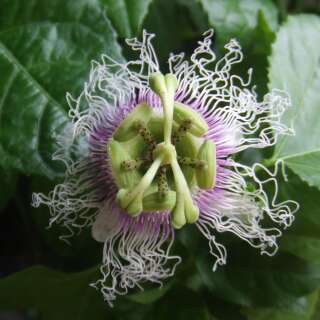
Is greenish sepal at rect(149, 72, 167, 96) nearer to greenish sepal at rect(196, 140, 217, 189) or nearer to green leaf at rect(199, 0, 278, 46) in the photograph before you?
greenish sepal at rect(196, 140, 217, 189)

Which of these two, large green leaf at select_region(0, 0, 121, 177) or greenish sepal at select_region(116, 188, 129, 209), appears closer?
greenish sepal at select_region(116, 188, 129, 209)

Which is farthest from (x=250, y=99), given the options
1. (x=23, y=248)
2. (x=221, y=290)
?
(x=23, y=248)

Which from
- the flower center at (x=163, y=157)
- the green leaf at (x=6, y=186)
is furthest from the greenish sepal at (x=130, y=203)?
the green leaf at (x=6, y=186)

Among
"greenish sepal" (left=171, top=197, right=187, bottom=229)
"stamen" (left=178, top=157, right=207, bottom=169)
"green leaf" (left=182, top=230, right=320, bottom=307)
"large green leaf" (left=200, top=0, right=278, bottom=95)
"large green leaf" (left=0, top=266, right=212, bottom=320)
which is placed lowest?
"green leaf" (left=182, top=230, right=320, bottom=307)

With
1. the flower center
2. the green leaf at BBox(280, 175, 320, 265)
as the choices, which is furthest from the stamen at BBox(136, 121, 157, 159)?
the green leaf at BBox(280, 175, 320, 265)

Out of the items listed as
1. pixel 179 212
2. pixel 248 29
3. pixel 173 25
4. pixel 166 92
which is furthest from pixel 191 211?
pixel 173 25

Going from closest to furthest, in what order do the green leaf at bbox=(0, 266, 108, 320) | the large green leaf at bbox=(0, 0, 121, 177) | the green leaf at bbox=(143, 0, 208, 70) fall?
1. the large green leaf at bbox=(0, 0, 121, 177)
2. the green leaf at bbox=(0, 266, 108, 320)
3. the green leaf at bbox=(143, 0, 208, 70)
